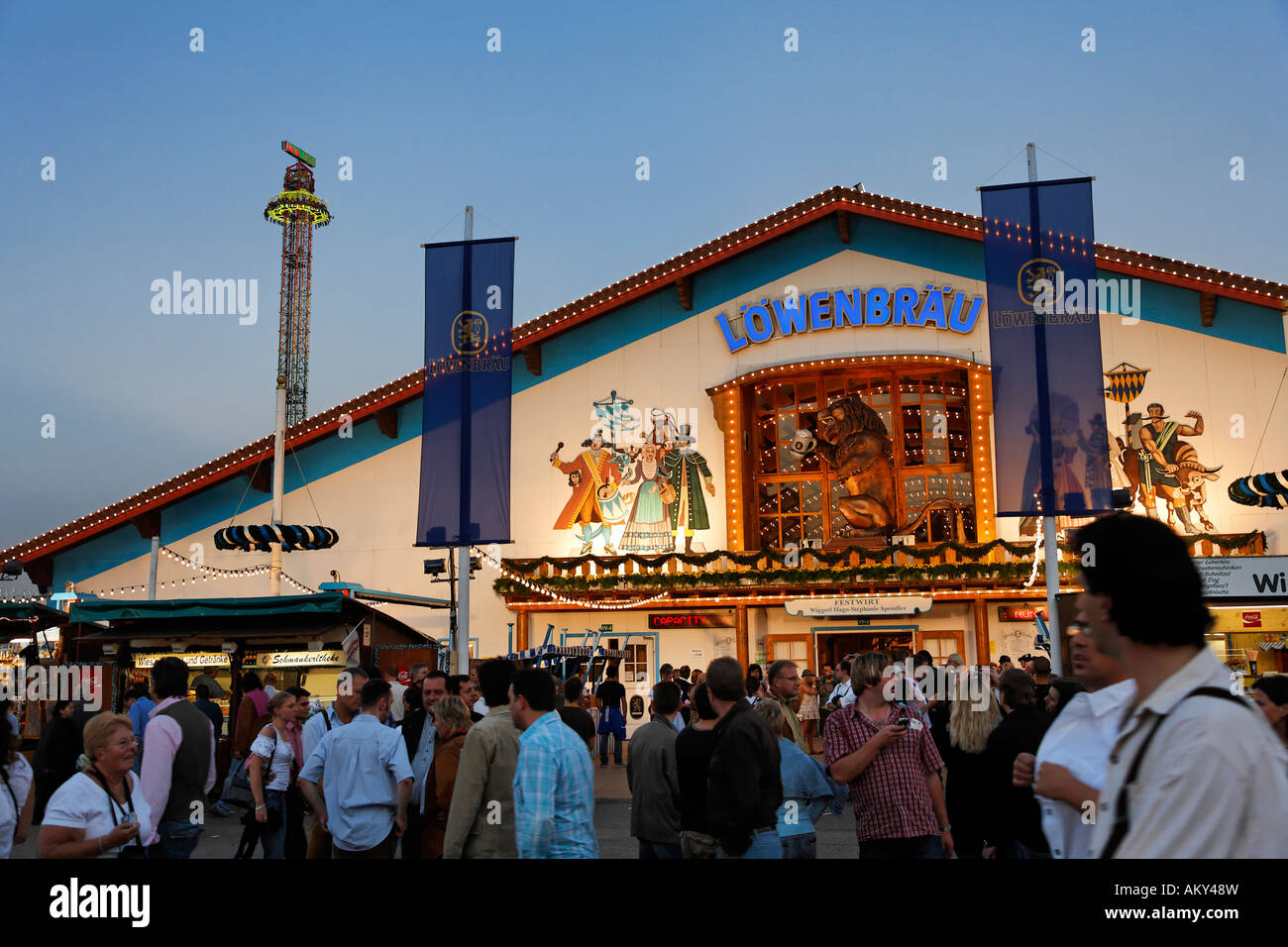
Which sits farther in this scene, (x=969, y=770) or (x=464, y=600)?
(x=464, y=600)

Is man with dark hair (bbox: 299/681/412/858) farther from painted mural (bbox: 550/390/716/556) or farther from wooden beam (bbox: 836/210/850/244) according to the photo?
wooden beam (bbox: 836/210/850/244)

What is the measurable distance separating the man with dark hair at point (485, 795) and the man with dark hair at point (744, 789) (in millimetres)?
1128

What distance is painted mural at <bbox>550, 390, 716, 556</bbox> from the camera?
2661cm

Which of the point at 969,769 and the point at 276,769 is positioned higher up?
the point at 969,769

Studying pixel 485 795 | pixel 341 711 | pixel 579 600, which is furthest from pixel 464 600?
pixel 579 600

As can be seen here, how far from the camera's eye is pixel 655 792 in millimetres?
7039

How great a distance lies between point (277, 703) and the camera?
834 cm

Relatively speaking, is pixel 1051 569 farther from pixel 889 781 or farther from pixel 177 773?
pixel 177 773

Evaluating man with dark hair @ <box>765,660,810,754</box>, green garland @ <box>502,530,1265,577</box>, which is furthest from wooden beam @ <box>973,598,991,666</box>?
man with dark hair @ <box>765,660,810,754</box>

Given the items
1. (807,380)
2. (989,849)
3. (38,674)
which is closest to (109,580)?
(38,674)

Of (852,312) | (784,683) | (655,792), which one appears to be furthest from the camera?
(852,312)

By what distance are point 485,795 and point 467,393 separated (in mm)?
9747

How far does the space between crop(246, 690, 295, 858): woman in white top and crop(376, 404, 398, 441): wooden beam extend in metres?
20.1

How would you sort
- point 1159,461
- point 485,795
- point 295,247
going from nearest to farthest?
point 485,795, point 1159,461, point 295,247
